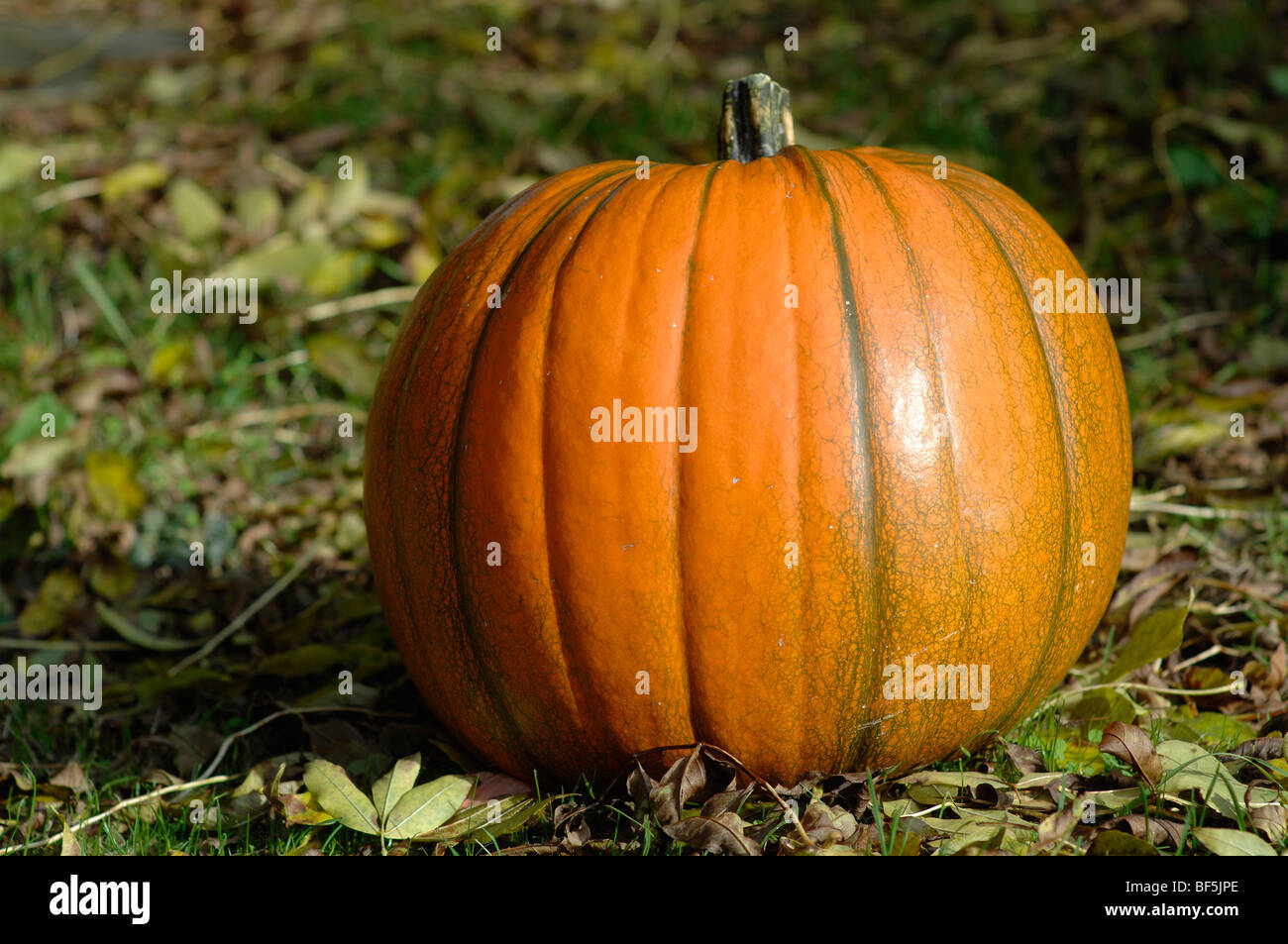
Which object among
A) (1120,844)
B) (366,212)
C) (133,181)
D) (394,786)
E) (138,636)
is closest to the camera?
(1120,844)

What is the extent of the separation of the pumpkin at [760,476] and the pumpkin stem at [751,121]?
0.16 metres

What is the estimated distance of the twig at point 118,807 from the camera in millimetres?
2168

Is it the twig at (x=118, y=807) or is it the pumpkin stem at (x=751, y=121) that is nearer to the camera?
the twig at (x=118, y=807)

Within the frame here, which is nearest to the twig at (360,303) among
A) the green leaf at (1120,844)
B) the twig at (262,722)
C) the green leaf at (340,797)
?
the twig at (262,722)

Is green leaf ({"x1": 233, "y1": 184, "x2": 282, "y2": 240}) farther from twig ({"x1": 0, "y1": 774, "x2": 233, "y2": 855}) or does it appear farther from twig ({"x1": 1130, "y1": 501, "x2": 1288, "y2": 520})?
twig ({"x1": 1130, "y1": 501, "x2": 1288, "y2": 520})

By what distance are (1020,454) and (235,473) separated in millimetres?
2632

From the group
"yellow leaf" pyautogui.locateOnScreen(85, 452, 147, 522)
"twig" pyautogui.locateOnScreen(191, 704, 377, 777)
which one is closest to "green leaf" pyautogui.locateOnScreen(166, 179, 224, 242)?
"yellow leaf" pyautogui.locateOnScreen(85, 452, 147, 522)

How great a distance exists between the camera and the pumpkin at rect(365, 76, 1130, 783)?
189 centimetres

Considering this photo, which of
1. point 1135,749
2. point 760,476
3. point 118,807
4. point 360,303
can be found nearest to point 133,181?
point 360,303

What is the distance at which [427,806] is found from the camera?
6.86ft

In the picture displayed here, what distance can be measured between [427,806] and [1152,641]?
144 cm

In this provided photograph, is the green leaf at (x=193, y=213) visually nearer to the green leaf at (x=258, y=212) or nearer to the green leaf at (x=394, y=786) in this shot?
the green leaf at (x=258, y=212)

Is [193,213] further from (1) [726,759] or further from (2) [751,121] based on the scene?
(1) [726,759]

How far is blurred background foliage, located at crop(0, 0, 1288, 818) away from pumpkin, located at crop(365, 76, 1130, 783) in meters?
0.86
